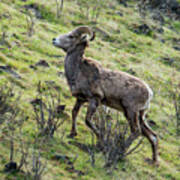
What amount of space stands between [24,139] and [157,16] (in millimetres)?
22900

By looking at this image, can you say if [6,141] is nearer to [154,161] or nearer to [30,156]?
[30,156]

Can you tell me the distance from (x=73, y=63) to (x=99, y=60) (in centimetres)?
653

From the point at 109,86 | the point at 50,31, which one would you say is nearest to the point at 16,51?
the point at 50,31

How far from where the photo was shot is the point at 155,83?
16.5 meters

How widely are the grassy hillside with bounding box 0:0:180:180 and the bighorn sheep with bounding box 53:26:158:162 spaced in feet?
2.33

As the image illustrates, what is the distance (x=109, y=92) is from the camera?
9.62 m

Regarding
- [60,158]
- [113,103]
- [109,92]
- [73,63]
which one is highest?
[73,63]

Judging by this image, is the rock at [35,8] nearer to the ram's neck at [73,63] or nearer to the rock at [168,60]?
the rock at [168,60]

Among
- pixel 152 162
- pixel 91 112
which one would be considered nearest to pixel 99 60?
pixel 91 112

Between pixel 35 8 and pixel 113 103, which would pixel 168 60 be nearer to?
pixel 35 8

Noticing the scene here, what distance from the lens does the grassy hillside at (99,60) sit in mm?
8500

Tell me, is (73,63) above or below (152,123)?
above

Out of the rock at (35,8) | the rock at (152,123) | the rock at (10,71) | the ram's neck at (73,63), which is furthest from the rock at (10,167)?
the rock at (35,8)

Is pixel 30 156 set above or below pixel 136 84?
below
